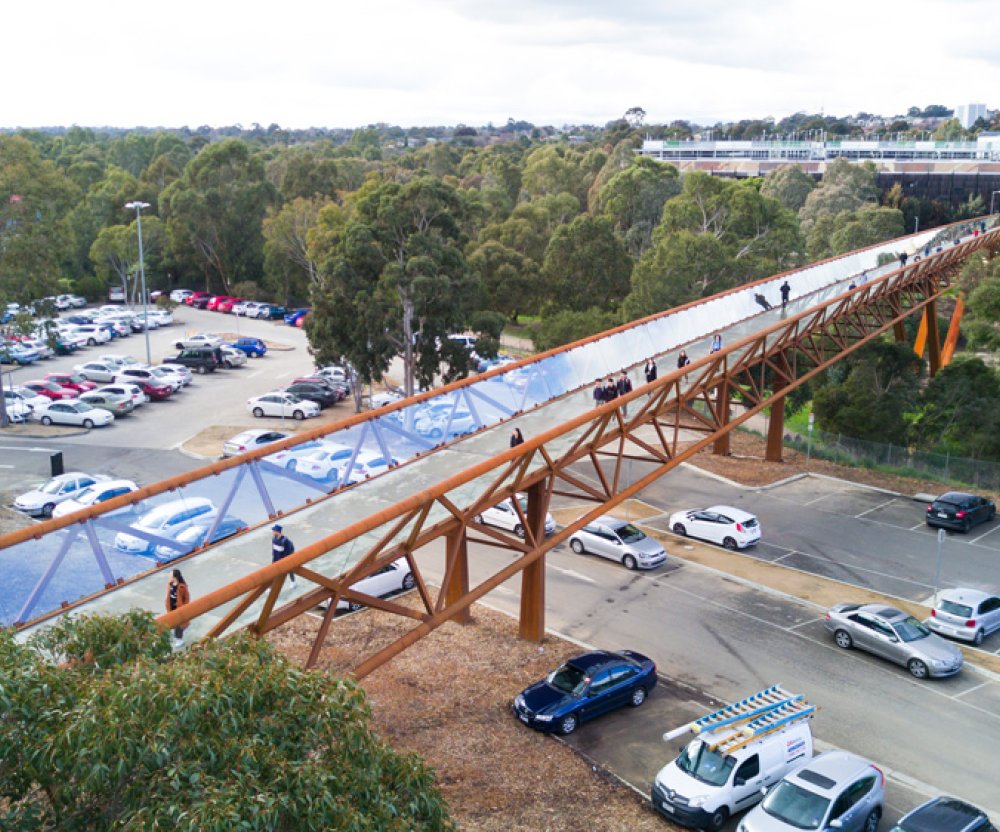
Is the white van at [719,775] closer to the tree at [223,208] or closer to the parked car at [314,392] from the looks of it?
the parked car at [314,392]

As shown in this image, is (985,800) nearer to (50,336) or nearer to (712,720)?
(712,720)

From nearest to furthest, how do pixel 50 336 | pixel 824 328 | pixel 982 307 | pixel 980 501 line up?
1. pixel 980 501
2. pixel 824 328
3. pixel 982 307
4. pixel 50 336

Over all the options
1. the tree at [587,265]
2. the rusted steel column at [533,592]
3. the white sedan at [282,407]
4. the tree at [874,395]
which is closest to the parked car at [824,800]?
the rusted steel column at [533,592]

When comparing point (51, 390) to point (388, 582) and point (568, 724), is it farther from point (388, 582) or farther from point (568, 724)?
point (568, 724)

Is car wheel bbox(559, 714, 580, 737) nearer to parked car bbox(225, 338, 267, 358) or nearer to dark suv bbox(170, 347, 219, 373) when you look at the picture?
dark suv bbox(170, 347, 219, 373)

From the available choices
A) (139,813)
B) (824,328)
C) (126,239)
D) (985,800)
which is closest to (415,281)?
(824,328)

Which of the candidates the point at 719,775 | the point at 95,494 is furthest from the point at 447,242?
the point at 719,775

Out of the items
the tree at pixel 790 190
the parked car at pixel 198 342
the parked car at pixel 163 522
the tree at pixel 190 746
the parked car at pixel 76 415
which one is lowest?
the parked car at pixel 76 415

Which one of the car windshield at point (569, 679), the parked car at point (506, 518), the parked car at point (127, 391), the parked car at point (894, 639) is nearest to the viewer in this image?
the car windshield at point (569, 679)
